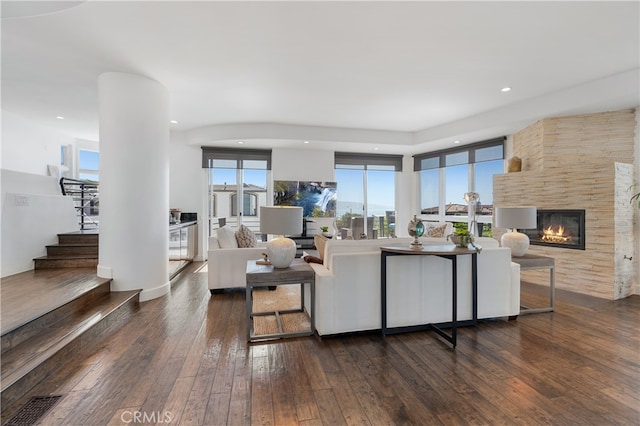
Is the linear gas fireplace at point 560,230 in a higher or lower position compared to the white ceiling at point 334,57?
lower

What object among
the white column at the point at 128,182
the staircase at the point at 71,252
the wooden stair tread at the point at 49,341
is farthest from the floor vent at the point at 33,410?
the staircase at the point at 71,252

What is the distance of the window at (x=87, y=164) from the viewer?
6.89m

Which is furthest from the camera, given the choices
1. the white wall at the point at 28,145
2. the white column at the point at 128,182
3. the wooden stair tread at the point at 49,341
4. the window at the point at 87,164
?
the window at the point at 87,164

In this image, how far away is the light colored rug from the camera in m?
3.06

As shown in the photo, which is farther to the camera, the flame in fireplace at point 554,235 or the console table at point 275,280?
the flame in fireplace at point 554,235

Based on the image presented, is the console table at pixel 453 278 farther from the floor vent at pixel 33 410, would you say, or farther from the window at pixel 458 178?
the window at pixel 458 178

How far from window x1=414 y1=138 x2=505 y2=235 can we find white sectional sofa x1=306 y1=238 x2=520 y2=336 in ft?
11.9

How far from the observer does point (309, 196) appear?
7422mm

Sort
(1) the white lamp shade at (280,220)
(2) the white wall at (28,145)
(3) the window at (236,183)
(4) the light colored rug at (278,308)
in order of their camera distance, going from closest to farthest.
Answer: (1) the white lamp shade at (280,220) → (4) the light colored rug at (278,308) → (2) the white wall at (28,145) → (3) the window at (236,183)

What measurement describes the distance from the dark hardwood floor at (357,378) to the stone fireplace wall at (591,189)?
135 centimetres

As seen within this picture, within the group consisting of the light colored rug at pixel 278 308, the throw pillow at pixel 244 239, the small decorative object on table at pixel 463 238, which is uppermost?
the small decorative object on table at pixel 463 238

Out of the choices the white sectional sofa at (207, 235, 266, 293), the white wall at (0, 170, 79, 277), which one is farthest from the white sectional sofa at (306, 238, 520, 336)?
the white wall at (0, 170, 79, 277)

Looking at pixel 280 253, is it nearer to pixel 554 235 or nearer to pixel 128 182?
pixel 128 182

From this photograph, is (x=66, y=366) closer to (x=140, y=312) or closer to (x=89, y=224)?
(x=140, y=312)
